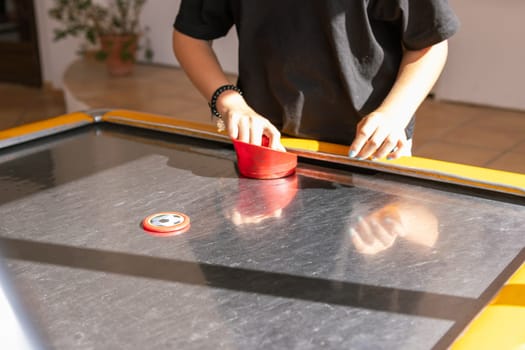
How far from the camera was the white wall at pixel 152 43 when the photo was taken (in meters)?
3.67

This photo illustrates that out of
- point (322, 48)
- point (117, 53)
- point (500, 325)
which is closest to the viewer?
point (500, 325)

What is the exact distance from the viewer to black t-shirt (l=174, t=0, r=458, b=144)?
3.28 ft

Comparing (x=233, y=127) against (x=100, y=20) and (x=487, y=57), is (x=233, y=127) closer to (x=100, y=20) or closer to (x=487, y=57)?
(x=487, y=57)

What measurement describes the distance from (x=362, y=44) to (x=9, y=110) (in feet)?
10.6

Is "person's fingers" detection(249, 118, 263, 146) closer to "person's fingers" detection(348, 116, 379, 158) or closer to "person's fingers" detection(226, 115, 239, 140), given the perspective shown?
"person's fingers" detection(226, 115, 239, 140)

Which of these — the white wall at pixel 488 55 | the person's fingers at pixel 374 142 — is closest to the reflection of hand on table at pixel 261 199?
the person's fingers at pixel 374 142

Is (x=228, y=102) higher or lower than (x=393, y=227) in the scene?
higher

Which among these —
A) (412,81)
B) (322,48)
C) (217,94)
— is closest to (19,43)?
(217,94)

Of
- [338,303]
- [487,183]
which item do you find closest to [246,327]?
[338,303]

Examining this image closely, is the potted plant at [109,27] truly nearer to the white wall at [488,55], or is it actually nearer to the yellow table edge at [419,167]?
the white wall at [488,55]

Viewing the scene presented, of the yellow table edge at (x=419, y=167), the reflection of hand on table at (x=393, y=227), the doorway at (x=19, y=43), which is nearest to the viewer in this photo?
the reflection of hand on table at (x=393, y=227)

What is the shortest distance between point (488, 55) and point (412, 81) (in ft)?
7.40

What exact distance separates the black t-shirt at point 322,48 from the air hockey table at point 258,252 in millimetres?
92

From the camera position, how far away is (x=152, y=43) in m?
3.88
